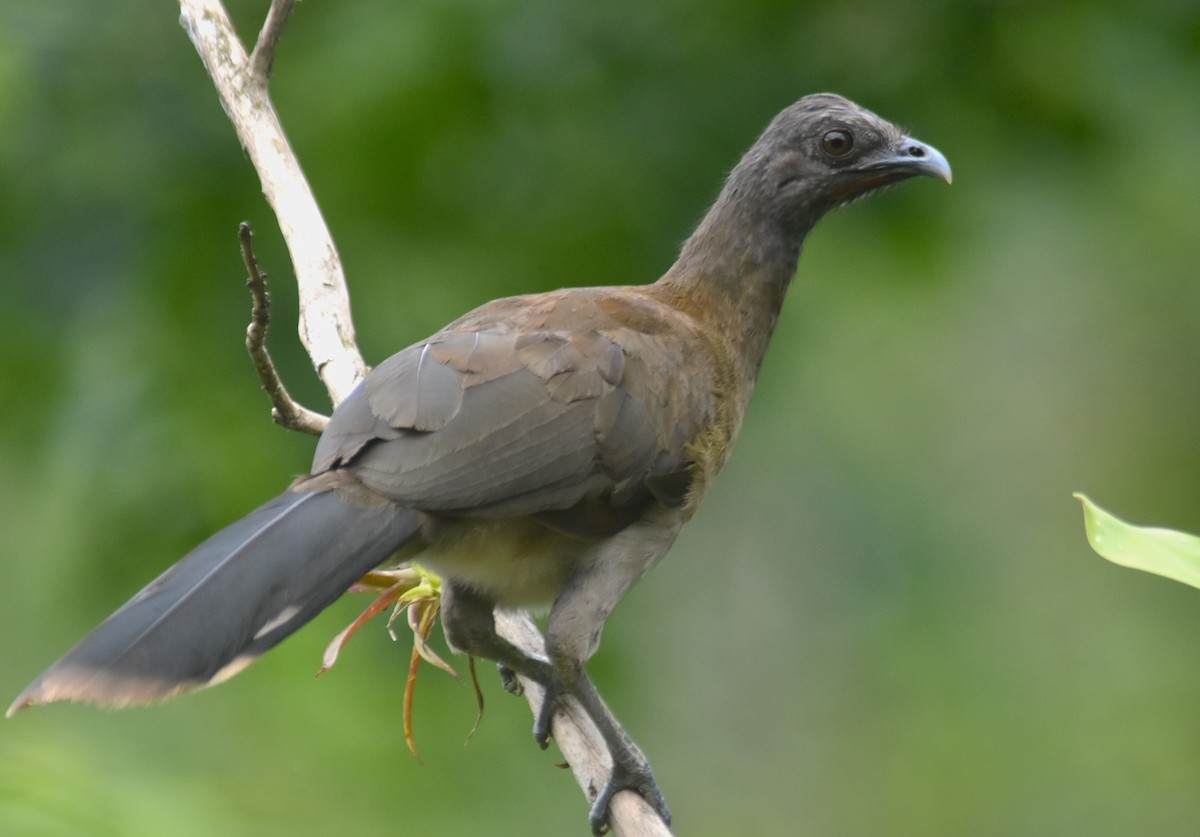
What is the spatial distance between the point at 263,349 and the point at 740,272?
1.53 m

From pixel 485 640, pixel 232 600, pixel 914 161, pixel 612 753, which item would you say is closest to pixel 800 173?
pixel 914 161

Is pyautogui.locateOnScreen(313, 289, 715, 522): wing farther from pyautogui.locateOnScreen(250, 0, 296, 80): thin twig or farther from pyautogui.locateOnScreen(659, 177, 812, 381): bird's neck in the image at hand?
pyautogui.locateOnScreen(250, 0, 296, 80): thin twig

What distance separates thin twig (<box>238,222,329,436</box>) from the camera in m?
2.82

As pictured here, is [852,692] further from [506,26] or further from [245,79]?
[245,79]

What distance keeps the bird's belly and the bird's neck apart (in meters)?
0.83

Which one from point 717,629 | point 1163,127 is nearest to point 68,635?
point 717,629

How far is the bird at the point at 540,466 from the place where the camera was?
2.78 m

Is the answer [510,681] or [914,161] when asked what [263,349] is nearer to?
[510,681]

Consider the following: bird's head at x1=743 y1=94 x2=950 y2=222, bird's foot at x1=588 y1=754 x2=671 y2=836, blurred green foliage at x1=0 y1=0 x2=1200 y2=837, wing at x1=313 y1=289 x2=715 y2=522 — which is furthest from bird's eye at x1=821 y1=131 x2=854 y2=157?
bird's foot at x1=588 y1=754 x2=671 y2=836

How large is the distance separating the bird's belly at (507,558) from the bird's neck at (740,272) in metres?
0.83

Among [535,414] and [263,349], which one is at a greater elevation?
[263,349]

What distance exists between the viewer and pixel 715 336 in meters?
3.93

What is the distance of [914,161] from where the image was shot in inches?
162

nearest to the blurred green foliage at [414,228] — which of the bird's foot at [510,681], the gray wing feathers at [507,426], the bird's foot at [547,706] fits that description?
the bird's foot at [510,681]
